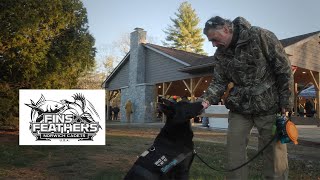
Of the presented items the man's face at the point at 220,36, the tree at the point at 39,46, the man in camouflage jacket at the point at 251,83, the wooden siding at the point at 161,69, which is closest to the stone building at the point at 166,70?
the wooden siding at the point at 161,69

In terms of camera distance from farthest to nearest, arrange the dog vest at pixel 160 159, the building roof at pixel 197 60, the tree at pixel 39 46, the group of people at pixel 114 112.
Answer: the group of people at pixel 114 112
the building roof at pixel 197 60
the tree at pixel 39 46
the dog vest at pixel 160 159

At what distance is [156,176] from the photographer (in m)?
2.79

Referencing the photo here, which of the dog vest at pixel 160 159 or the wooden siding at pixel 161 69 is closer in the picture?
the dog vest at pixel 160 159

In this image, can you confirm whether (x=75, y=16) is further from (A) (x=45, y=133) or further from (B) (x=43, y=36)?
(A) (x=45, y=133)

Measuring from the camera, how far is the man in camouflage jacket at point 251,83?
358cm

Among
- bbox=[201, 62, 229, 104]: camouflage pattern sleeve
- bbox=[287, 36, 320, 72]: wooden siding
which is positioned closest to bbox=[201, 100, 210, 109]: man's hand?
bbox=[201, 62, 229, 104]: camouflage pattern sleeve

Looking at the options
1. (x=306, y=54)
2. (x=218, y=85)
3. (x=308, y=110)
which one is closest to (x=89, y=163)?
(x=218, y=85)

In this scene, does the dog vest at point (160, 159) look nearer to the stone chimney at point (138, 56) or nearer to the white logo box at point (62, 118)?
A: the white logo box at point (62, 118)

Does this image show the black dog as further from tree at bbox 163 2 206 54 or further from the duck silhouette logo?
tree at bbox 163 2 206 54

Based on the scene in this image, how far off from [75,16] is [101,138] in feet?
17.1

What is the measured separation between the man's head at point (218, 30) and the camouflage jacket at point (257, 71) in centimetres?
10

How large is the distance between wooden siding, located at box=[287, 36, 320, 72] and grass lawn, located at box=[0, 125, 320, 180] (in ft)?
37.2

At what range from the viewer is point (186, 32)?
57.6 meters

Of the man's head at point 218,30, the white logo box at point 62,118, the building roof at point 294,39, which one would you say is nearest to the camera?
the man's head at point 218,30
